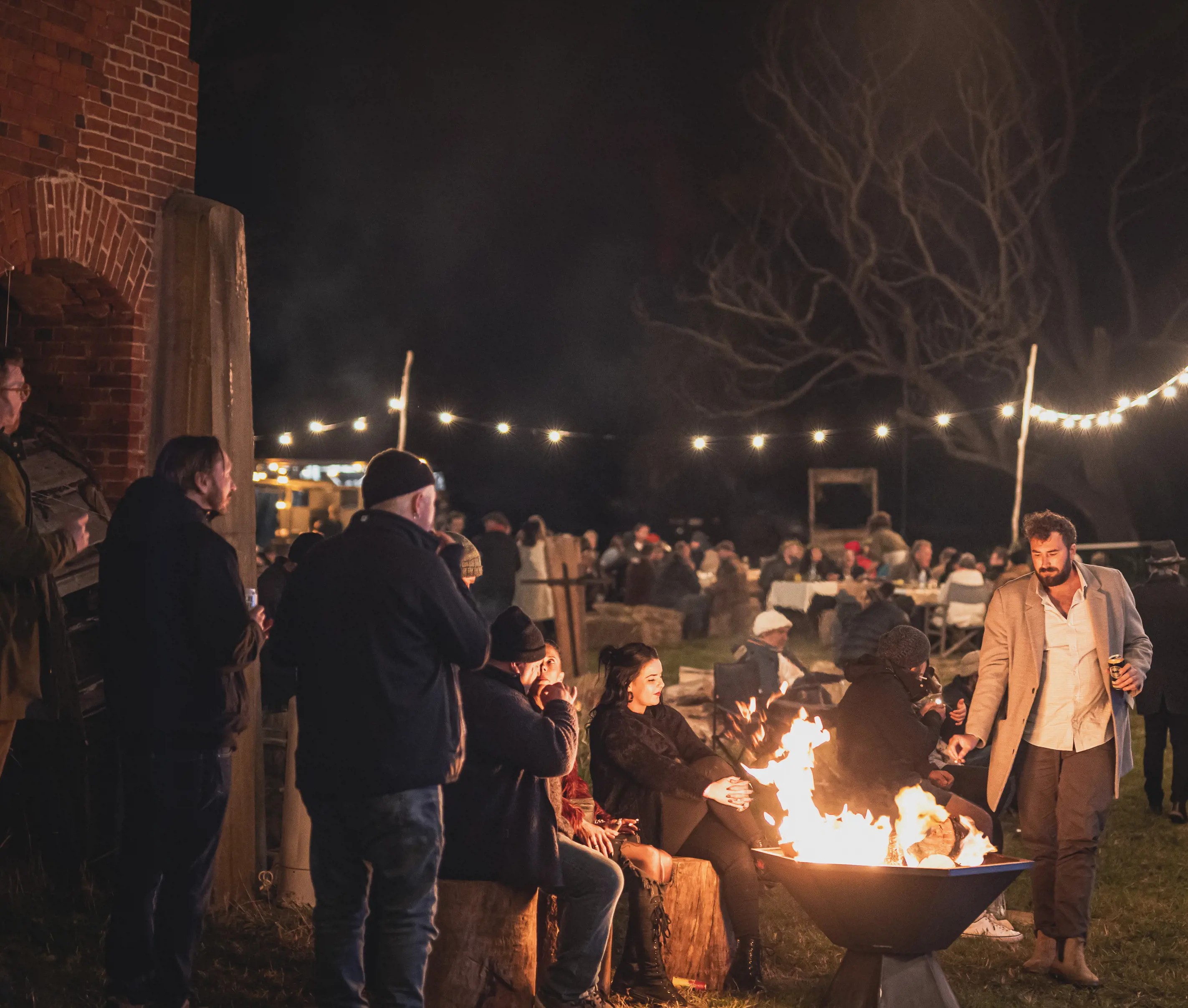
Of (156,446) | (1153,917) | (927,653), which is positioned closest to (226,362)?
(156,446)

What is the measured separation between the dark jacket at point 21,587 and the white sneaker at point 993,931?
174 inches

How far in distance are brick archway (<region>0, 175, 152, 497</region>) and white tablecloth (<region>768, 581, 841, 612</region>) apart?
40.6ft

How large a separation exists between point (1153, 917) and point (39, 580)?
558 cm

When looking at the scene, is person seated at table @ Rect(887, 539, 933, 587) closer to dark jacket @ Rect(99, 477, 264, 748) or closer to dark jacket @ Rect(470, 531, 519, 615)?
dark jacket @ Rect(470, 531, 519, 615)

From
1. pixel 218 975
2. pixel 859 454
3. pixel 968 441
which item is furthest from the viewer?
pixel 859 454

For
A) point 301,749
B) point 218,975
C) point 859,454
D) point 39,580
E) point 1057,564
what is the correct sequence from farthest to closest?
1. point 859,454
2. point 1057,564
3. point 218,975
4. point 39,580
5. point 301,749

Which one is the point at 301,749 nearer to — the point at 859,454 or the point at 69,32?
the point at 69,32

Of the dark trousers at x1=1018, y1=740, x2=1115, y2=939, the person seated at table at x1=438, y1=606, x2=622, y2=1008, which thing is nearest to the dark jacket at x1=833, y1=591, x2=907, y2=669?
the dark trousers at x1=1018, y1=740, x2=1115, y2=939

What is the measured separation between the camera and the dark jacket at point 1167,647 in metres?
8.82

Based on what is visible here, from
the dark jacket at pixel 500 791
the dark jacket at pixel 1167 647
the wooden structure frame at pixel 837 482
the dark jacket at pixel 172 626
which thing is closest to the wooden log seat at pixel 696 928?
the dark jacket at pixel 500 791

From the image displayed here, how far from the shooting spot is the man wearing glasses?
4.21 metres

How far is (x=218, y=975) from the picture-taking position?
16.2 ft

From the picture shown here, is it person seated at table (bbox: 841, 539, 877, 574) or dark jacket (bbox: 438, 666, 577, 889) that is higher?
person seated at table (bbox: 841, 539, 877, 574)

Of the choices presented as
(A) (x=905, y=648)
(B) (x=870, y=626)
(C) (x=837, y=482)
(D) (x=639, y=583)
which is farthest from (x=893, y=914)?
(C) (x=837, y=482)
